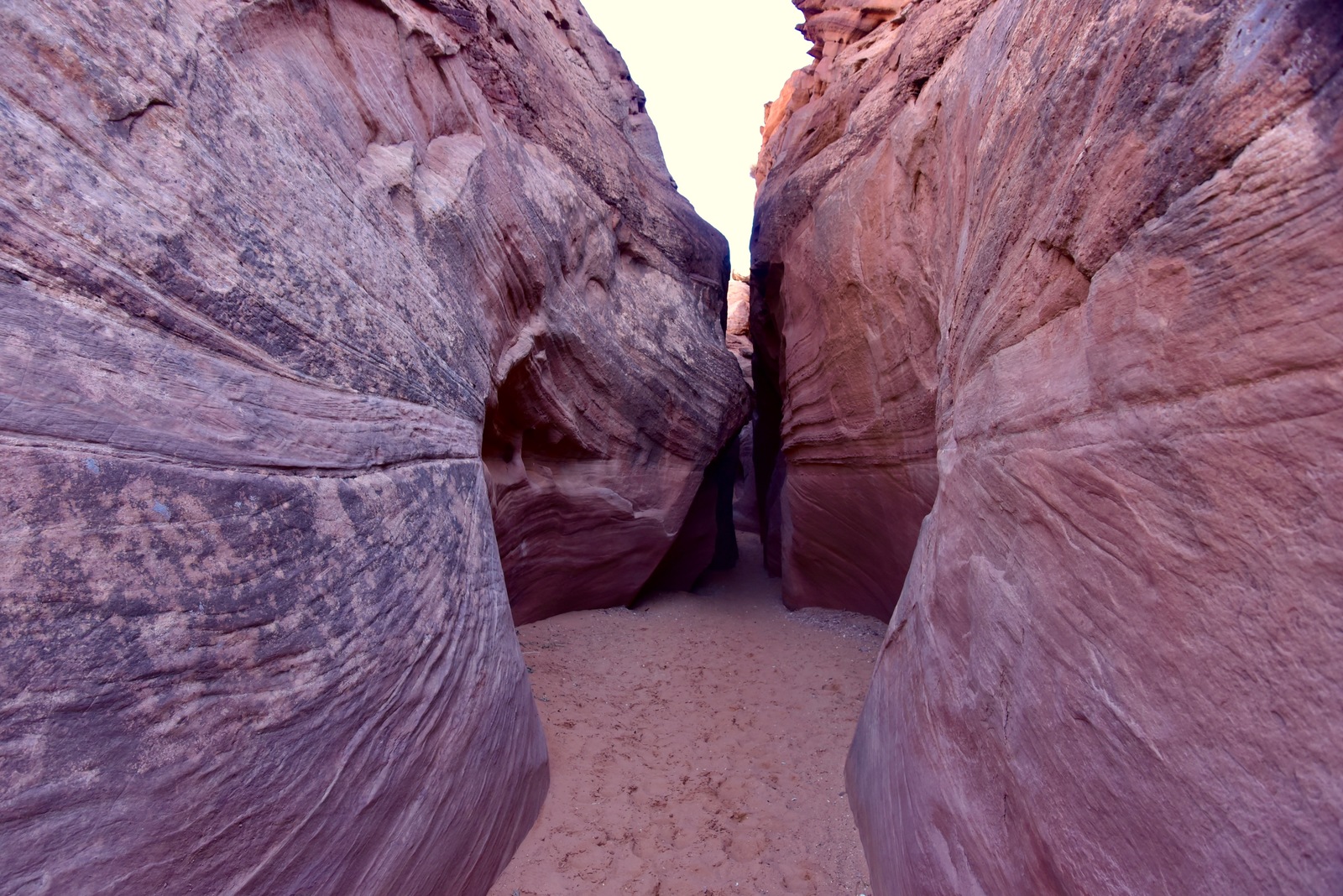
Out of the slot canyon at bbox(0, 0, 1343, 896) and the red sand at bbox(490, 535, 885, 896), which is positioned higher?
the slot canyon at bbox(0, 0, 1343, 896)

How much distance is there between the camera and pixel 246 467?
6.84ft

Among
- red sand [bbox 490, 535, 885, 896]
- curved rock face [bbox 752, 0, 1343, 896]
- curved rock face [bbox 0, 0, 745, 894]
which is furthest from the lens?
red sand [bbox 490, 535, 885, 896]

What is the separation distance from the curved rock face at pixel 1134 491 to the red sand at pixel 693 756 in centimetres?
47

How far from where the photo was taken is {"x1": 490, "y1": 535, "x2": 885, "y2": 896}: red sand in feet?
10.5

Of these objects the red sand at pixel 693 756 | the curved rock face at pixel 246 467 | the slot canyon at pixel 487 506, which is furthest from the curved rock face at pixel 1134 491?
the curved rock face at pixel 246 467

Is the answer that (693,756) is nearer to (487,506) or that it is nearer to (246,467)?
(487,506)

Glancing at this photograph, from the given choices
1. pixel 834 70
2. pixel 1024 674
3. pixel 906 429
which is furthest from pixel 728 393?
pixel 1024 674

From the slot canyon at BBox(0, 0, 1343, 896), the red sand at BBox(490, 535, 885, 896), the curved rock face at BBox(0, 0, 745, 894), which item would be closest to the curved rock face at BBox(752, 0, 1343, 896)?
the slot canyon at BBox(0, 0, 1343, 896)

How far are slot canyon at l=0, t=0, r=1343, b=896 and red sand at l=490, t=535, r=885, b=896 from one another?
36mm

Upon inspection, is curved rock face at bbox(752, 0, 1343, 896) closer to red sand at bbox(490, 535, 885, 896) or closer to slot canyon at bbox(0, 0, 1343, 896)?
slot canyon at bbox(0, 0, 1343, 896)

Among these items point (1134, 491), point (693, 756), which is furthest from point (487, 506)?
point (1134, 491)

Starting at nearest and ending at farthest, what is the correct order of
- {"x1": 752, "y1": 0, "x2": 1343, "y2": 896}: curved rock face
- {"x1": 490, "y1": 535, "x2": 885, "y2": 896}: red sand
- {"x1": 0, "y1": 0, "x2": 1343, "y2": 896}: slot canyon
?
1. {"x1": 752, "y1": 0, "x2": 1343, "y2": 896}: curved rock face
2. {"x1": 0, "y1": 0, "x2": 1343, "y2": 896}: slot canyon
3. {"x1": 490, "y1": 535, "x2": 885, "y2": 896}: red sand

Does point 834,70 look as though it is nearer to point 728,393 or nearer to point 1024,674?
point 728,393

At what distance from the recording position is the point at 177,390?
196 centimetres
